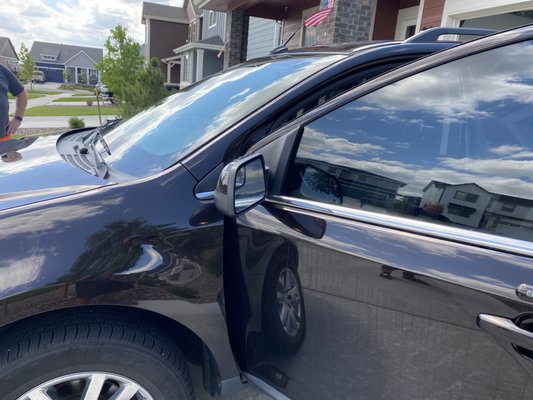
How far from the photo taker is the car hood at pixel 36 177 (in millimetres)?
1532

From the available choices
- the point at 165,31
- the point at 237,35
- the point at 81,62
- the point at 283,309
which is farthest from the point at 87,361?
the point at 81,62

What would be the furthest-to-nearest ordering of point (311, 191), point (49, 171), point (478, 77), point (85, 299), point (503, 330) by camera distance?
point (49, 171) → point (311, 191) → point (85, 299) → point (478, 77) → point (503, 330)

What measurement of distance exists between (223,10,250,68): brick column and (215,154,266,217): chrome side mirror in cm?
1184

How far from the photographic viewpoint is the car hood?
153 cm

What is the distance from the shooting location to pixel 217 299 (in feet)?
5.31

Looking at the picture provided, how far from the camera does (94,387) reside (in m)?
1.49

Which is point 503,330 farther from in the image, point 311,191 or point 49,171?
point 49,171

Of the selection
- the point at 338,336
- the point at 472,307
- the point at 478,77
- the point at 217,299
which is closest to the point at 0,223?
the point at 217,299

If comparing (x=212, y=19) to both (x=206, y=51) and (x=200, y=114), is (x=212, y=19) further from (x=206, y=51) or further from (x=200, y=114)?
(x=200, y=114)

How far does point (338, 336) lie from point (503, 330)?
53 centimetres

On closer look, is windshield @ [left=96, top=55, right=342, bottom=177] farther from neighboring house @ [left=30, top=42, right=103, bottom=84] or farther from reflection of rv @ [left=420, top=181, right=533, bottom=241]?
neighboring house @ [left=30, top=42, right=103, bottom=84]

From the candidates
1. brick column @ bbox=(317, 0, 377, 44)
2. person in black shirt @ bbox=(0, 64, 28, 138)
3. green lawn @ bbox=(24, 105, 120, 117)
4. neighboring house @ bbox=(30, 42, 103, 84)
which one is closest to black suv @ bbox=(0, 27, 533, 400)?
person in black shirt @ bbox=(0, 64, 28, 138)

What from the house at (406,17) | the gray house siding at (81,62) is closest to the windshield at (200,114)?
the house at (406,17)

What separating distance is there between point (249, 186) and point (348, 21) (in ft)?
22.2
